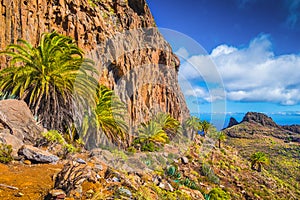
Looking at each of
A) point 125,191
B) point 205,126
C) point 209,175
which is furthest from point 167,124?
point 125,191

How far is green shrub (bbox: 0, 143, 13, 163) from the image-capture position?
4990 mm

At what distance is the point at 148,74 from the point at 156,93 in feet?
16.8

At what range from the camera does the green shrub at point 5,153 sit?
499 centimetres

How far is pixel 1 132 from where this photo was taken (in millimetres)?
5910

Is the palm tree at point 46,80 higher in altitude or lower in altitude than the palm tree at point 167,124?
higher

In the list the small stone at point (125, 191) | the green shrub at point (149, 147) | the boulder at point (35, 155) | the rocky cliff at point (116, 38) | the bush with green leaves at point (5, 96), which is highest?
the rocky cliff at point (116, 38)

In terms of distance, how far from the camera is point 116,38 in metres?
24.8

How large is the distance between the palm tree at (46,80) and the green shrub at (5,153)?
420cm

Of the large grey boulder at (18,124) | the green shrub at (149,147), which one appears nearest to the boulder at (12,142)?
the large grey boulder at (18,124)

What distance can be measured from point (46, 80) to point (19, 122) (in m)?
2.80

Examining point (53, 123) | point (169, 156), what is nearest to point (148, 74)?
point (169, 156)

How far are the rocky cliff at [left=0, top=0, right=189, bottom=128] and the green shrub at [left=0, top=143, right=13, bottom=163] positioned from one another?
8.73m

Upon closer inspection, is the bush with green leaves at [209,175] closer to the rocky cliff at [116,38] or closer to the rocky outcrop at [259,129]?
the rocky cliff at [116,38]

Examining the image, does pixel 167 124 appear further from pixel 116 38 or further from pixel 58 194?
pixel 58 194
